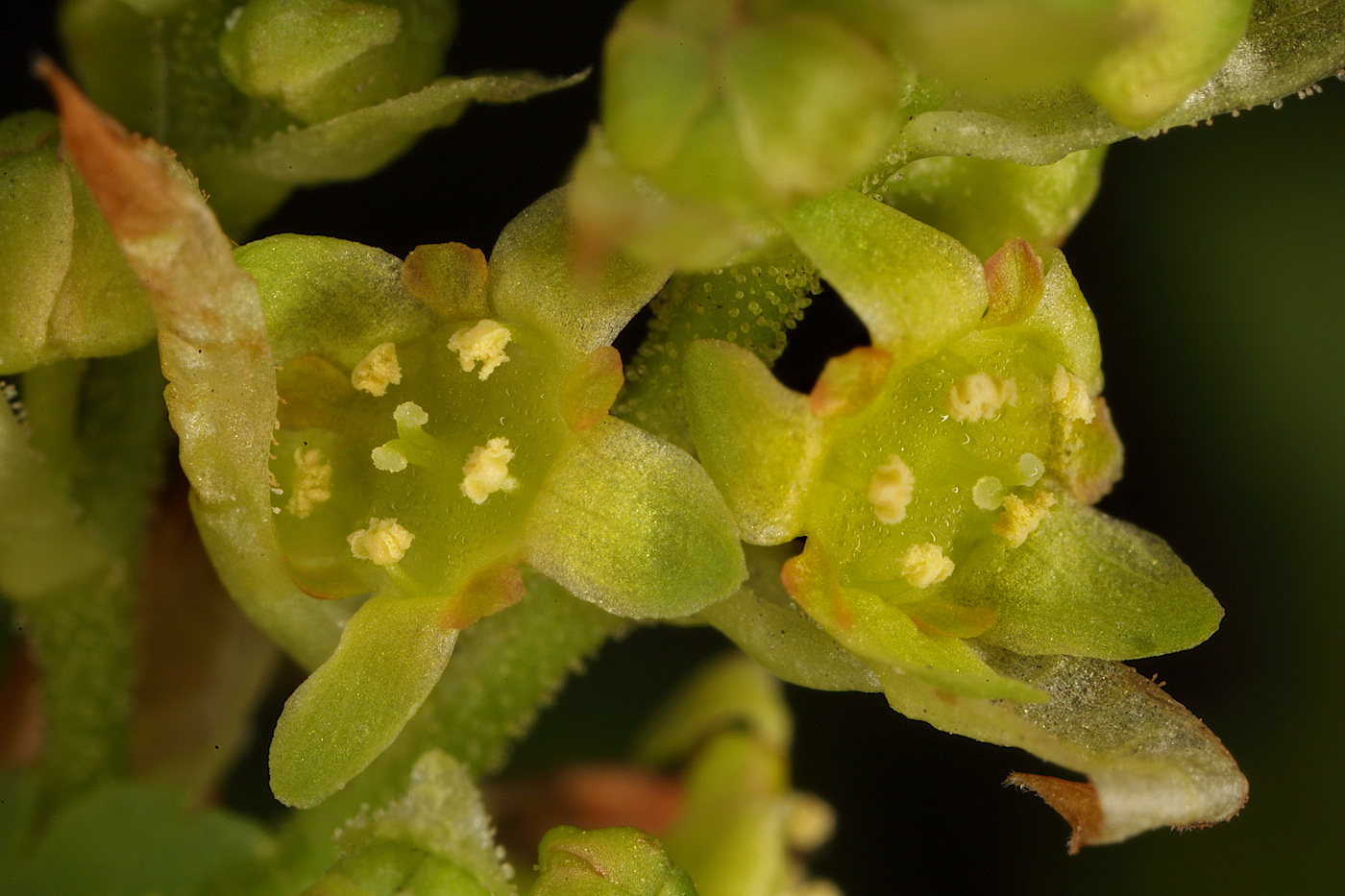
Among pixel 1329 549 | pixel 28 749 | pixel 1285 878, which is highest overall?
pixel 1329 549

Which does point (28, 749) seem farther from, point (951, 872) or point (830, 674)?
point (951, 872)

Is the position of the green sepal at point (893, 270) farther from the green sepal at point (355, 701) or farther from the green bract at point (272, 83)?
the green sepal at point (355, 701)

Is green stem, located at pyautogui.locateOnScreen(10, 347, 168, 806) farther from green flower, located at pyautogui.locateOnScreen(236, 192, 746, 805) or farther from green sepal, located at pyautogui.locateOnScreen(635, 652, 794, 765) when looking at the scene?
green sepal, located at pyautogui.locateOnScreen(635, 652, 794, 765)

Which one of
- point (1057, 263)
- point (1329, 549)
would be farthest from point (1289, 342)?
point (1057, 263)

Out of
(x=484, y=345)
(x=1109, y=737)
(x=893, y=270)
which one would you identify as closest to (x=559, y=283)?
(x=484, y=345)

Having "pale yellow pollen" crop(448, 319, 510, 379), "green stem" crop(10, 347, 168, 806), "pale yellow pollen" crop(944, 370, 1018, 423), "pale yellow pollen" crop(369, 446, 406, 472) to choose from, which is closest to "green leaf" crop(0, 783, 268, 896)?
"green stem" crop(10, 347, 168, 806)

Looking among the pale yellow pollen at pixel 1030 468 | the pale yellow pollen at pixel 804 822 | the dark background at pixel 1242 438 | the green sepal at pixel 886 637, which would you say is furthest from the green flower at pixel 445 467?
the dark background at pixel 1242 438
